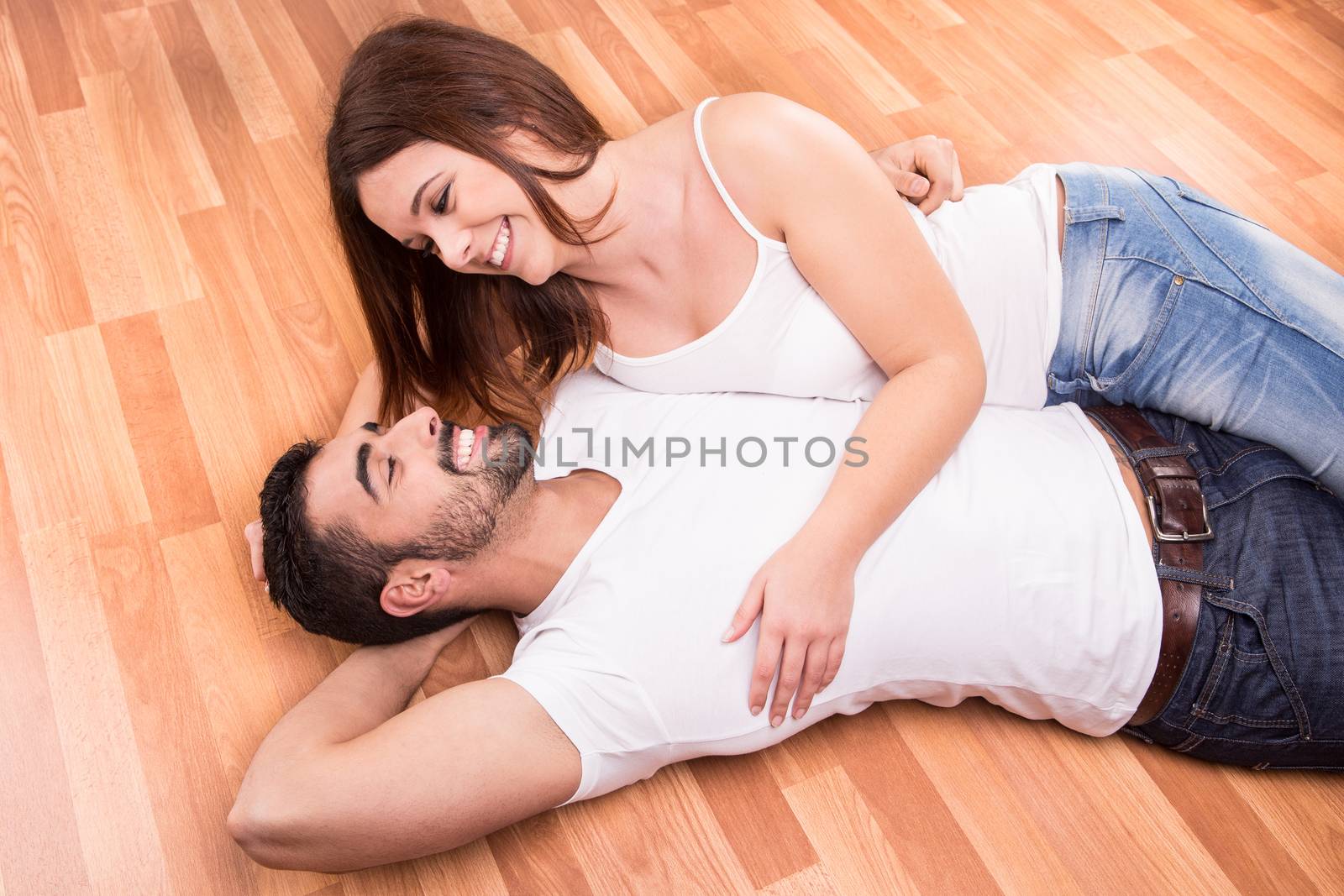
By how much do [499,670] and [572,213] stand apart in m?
0.71

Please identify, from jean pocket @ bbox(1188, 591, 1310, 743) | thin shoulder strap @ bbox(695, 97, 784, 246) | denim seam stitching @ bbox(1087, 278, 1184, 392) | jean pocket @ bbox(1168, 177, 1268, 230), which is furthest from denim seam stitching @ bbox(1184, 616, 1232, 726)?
thin shoulder strap @ bbox(695, 97, 784, 246)

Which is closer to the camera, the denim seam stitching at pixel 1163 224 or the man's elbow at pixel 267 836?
the man's elbow at pixel 267 836

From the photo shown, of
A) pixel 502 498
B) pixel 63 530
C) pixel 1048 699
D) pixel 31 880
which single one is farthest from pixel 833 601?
pixel 63 530

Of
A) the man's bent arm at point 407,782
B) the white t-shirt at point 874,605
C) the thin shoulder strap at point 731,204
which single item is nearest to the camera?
the man's bent arm at point 407,782

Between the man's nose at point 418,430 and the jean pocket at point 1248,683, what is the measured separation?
43.0 inches

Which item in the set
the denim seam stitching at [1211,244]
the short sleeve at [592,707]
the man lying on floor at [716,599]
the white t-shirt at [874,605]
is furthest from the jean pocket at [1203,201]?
the short sleeve at [592,707]

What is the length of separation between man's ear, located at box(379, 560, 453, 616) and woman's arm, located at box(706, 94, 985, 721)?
0.43 meters

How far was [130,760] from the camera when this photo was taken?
4.73ft

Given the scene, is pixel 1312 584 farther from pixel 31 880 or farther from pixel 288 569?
pixel 31 880

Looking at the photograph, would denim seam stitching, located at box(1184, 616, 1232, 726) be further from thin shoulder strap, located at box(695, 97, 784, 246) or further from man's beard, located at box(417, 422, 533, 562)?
man's beard, located at box(417, 422, 533, 562)

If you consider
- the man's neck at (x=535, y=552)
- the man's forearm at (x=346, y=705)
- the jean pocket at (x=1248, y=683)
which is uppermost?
the jean pocket at (x=1248, y=683)

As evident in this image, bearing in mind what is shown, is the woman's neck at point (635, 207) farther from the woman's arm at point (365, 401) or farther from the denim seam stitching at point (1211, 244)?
the denim seam stitching at point (1211, 244)

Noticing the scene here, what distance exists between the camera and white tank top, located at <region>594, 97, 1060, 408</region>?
139cm

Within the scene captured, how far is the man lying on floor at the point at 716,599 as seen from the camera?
1.21 metres
